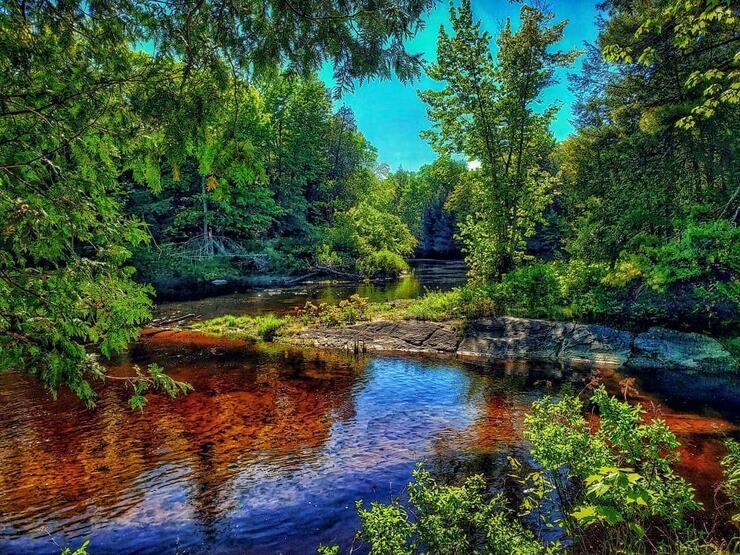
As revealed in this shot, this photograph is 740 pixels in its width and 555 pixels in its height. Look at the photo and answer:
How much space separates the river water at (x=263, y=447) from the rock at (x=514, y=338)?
982 millimetres

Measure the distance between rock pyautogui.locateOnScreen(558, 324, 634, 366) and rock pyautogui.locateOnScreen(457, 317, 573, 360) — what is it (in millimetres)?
258

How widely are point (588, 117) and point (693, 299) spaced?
19.0 m

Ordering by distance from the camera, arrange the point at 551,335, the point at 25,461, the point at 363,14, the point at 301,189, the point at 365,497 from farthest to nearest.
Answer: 1. the point at 301,189
2. the point at 551,335
3. the point at 25,461
4. the point at 365,497
5. the point at 363,14

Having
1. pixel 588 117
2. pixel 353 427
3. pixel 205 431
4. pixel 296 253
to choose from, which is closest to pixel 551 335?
pixel 353 427

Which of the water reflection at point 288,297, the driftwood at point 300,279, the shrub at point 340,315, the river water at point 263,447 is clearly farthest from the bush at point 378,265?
the river water at point 263,447

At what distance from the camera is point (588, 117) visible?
26.6m

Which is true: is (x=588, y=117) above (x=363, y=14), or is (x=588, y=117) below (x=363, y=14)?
above

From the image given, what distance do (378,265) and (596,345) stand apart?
24155mm

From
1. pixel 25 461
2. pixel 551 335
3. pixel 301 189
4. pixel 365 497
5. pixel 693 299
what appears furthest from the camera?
pixel 301 189

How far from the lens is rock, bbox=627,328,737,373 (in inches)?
428

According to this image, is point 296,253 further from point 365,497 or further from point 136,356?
point 365,497

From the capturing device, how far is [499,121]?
15820 millimetres

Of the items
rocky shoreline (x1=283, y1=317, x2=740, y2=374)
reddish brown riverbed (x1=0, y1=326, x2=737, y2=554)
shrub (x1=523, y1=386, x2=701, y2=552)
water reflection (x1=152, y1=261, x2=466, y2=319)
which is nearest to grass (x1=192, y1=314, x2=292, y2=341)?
rocky shoreline (x1=283, y1=317, x2=740, y2=374)

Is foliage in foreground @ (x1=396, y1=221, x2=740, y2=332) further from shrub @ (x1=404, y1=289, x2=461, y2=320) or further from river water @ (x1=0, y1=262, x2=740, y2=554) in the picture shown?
river water @ (x1=0, y1=262, x2=740, y2=554)
